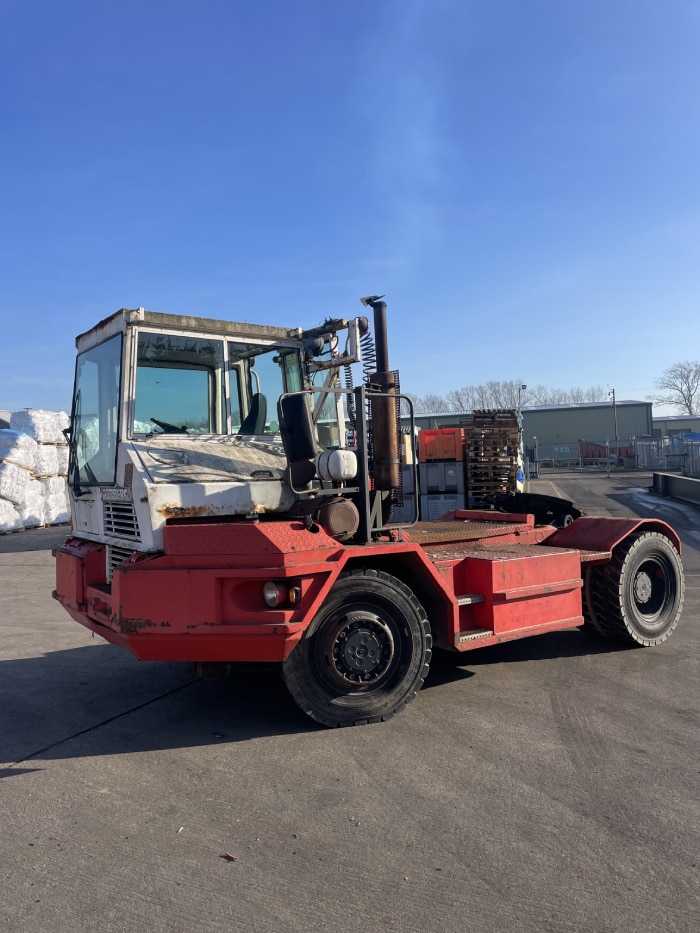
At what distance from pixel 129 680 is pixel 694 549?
1134cm

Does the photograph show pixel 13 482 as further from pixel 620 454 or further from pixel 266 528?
pixel 620 454

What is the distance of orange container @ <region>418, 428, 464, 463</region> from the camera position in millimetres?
16984

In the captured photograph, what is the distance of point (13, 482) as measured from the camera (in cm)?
1900

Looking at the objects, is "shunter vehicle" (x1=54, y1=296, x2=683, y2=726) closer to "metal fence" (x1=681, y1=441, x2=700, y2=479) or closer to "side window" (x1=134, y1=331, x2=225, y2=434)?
"side window" (x1=134, y1=331, x2=225, y2=434)

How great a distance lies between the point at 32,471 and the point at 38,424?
1.45m

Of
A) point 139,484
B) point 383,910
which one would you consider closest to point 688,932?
point 383,910

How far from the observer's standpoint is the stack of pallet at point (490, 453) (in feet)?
54.0

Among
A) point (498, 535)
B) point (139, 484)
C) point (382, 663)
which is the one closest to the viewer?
point (139, 484)

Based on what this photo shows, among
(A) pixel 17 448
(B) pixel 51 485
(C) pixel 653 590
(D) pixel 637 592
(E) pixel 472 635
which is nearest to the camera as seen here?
(E) pixel 472 635

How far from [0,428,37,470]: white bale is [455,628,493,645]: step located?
653 inches

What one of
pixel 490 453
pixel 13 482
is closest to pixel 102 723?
pixel 490 453

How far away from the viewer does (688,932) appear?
2711 mm

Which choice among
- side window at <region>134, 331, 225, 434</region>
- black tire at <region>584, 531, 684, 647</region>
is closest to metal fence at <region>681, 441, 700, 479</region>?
black tire at <region>584, 531, 684, 647</region>

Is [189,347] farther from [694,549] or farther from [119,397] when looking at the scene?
[694,549]
